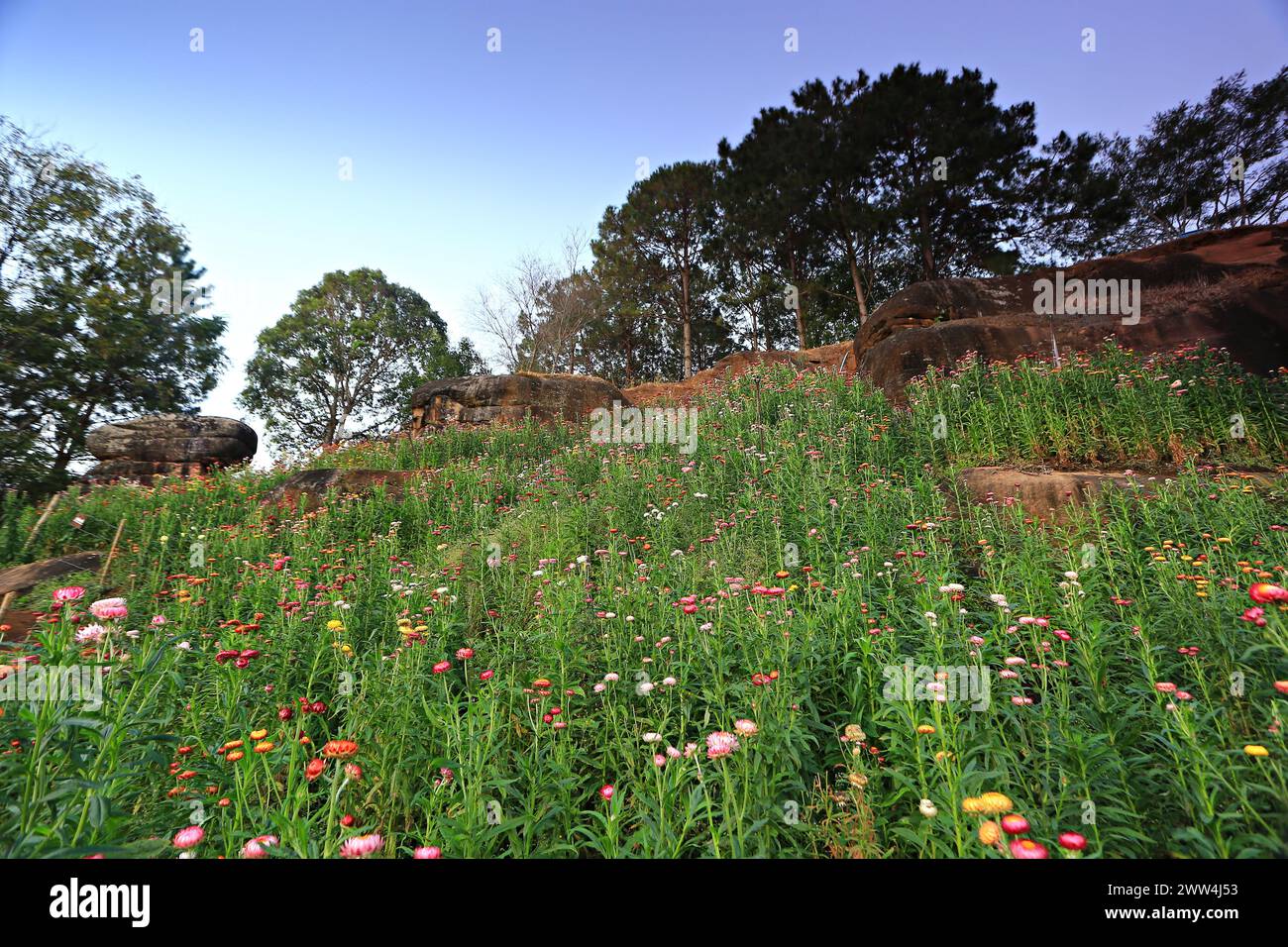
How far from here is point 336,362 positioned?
1114 inches

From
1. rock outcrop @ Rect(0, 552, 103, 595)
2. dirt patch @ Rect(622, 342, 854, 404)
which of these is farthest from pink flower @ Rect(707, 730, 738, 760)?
dirt patch @ Rect(622, 342, 854, 404)

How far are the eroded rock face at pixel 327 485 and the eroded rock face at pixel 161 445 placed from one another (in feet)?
31.6

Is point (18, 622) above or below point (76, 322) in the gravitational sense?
below

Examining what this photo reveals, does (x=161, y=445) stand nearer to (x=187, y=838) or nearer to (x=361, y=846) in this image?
(x=187, y=838)

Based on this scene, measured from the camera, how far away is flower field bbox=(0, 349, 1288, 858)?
1603 mm

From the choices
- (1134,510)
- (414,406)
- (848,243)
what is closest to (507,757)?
(1134,510)

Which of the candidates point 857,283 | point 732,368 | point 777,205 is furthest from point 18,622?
point 857,283

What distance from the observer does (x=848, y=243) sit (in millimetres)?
18969

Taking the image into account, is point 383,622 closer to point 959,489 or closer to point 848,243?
point 959,489

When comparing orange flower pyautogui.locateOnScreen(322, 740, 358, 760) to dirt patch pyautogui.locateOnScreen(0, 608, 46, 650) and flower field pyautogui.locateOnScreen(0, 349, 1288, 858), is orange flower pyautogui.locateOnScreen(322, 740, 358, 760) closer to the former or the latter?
flower field pyautogui.locateOnScreen(0, 349, 1288, 858)

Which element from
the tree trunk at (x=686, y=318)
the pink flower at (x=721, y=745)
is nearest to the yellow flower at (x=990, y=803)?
the pink flower at (x=721, y=745)

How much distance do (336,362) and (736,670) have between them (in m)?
31.9

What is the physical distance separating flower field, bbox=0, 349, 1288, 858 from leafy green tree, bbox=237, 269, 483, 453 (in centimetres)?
2477
